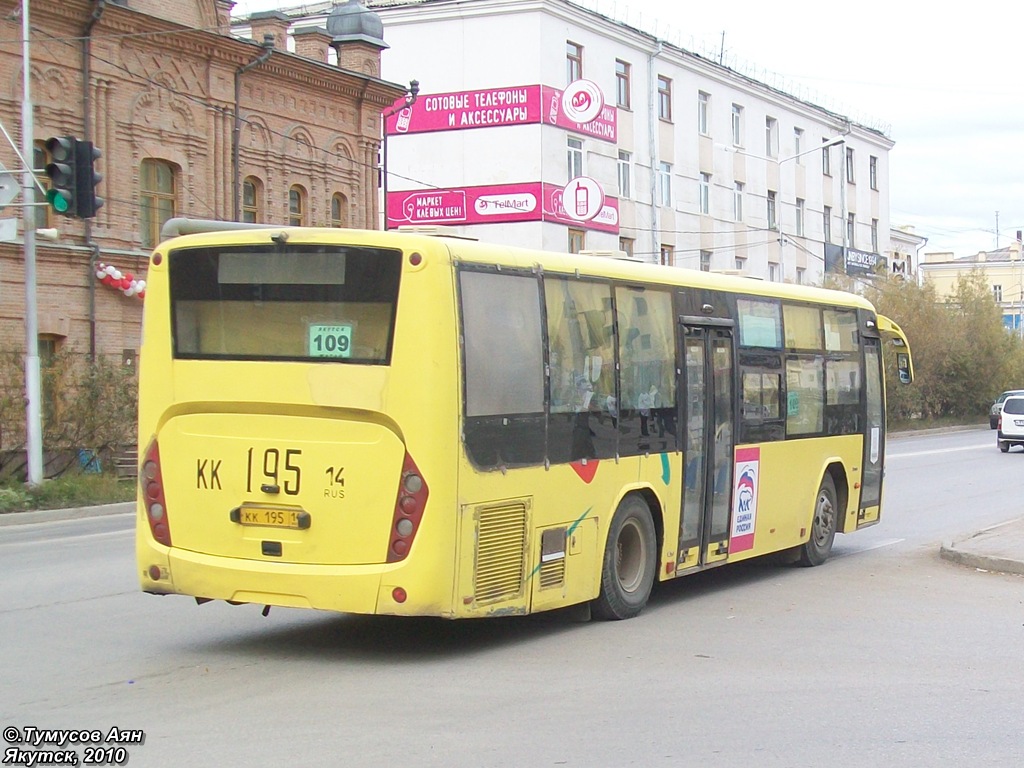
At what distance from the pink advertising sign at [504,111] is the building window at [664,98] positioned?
14.9ft

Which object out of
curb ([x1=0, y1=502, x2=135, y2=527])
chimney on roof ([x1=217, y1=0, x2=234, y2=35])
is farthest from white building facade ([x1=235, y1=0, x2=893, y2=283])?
curb ([x1=0, y1=502, x2=135, y2=527])

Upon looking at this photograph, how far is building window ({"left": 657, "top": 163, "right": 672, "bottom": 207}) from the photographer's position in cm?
5169

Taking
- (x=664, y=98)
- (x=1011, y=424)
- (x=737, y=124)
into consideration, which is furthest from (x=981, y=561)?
(x=737, y=124)

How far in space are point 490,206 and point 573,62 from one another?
6080 mm

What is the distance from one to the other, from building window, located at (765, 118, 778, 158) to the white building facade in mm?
2719

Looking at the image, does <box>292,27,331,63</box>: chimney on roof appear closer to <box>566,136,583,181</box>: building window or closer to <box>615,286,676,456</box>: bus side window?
<box>566,136,583,181</box>: building window

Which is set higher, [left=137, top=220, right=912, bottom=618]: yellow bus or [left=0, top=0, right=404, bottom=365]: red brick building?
[left=0, top=0, right=404, bottom=365]: red brick building

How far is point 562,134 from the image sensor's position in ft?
150

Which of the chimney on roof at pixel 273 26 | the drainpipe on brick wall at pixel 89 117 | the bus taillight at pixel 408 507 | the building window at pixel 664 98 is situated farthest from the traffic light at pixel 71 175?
the building window at pixel 664 98

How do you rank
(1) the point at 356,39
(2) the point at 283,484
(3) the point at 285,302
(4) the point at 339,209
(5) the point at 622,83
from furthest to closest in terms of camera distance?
(5) the point at 622,83
(1) the point at 356,39
(4) the point at 339,209
(3) the point at 285,302
(2) the point at 283,484

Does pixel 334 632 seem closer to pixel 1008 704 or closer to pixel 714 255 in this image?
pixel 1008 704

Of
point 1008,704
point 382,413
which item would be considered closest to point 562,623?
point 382,413

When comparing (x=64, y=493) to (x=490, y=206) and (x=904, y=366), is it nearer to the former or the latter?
(x=904, y=366)

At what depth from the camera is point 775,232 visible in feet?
Result: 200
